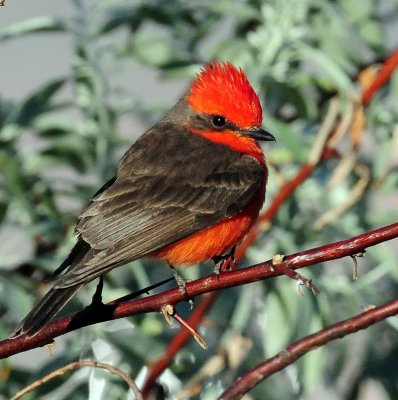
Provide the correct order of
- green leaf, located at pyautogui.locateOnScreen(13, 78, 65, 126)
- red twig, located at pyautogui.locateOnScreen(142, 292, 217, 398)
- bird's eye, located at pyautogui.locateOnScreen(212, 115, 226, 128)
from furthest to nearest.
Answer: green leaf, located at pyautogui.locateOnScreen(13, 78, 65, 126) < bird's eye, located at pyautogui.locateOnScreen(212, 115, 226, 128) < red twig, located at pyautogui.locateOnScreen(142, 292, 217, 398)

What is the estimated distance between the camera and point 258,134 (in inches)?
188

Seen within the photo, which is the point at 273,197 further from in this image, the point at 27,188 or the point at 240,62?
the point at 27,188

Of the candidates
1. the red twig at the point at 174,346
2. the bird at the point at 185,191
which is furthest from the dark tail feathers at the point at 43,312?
the red twig at the point at 174,346

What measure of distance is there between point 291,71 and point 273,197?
0.66m

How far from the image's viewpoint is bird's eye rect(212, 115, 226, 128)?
4898 mm

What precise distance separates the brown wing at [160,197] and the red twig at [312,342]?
98cm

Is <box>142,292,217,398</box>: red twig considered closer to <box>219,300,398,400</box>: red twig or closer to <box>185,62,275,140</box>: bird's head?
<box>185,62,275,140</box>: bird's head

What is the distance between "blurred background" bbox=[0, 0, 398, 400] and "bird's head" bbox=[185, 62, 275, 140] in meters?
0.39

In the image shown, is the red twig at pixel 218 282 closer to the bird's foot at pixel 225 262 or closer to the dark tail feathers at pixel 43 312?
the dark tail feathers at pixel 43 312

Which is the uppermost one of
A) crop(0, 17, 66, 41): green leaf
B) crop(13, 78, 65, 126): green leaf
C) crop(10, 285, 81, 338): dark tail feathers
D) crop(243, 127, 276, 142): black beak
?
crop(0, 17, 66, 41): green leaf

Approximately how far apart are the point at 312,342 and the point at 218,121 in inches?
87.1

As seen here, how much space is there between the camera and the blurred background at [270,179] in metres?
5.02

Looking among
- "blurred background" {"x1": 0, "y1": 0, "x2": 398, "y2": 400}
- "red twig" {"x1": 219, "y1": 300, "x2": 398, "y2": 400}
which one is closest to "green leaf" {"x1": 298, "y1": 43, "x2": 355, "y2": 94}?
"blurred background" {"x1": 0, "y1": 0, "x2": 398, "y2": 400}

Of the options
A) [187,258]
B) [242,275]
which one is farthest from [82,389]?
[242,275]
